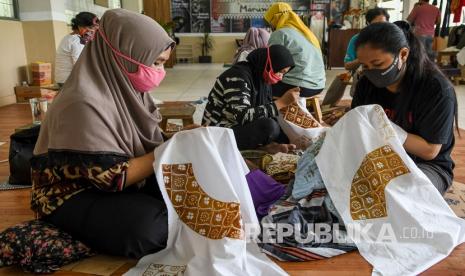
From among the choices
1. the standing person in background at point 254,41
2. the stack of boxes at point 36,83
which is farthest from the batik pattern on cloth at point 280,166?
the stack of boxes at point 36,83

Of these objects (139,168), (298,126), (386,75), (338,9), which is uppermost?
(338,9)

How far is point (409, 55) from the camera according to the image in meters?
1.67

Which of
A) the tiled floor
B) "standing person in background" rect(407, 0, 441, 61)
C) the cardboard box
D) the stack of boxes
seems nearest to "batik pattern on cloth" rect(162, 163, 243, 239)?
the tiled floor

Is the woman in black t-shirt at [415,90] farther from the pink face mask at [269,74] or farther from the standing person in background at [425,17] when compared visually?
the standing person in background at [425,17]

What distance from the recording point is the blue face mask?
1644 millimetres

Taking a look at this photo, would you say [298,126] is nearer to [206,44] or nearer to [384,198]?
[384,198]

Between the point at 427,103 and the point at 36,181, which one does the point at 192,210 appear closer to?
the point at 36,181

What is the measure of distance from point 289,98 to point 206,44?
8.96 meters

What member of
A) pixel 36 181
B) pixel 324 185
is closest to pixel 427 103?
pixel 324 185

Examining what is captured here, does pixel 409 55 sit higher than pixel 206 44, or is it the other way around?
pixel 409 55

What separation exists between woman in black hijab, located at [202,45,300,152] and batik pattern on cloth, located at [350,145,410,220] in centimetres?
88

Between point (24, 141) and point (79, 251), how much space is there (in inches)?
37.4

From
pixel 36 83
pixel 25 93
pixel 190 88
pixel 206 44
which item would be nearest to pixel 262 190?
pixel 25 93

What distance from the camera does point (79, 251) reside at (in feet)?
4.71
